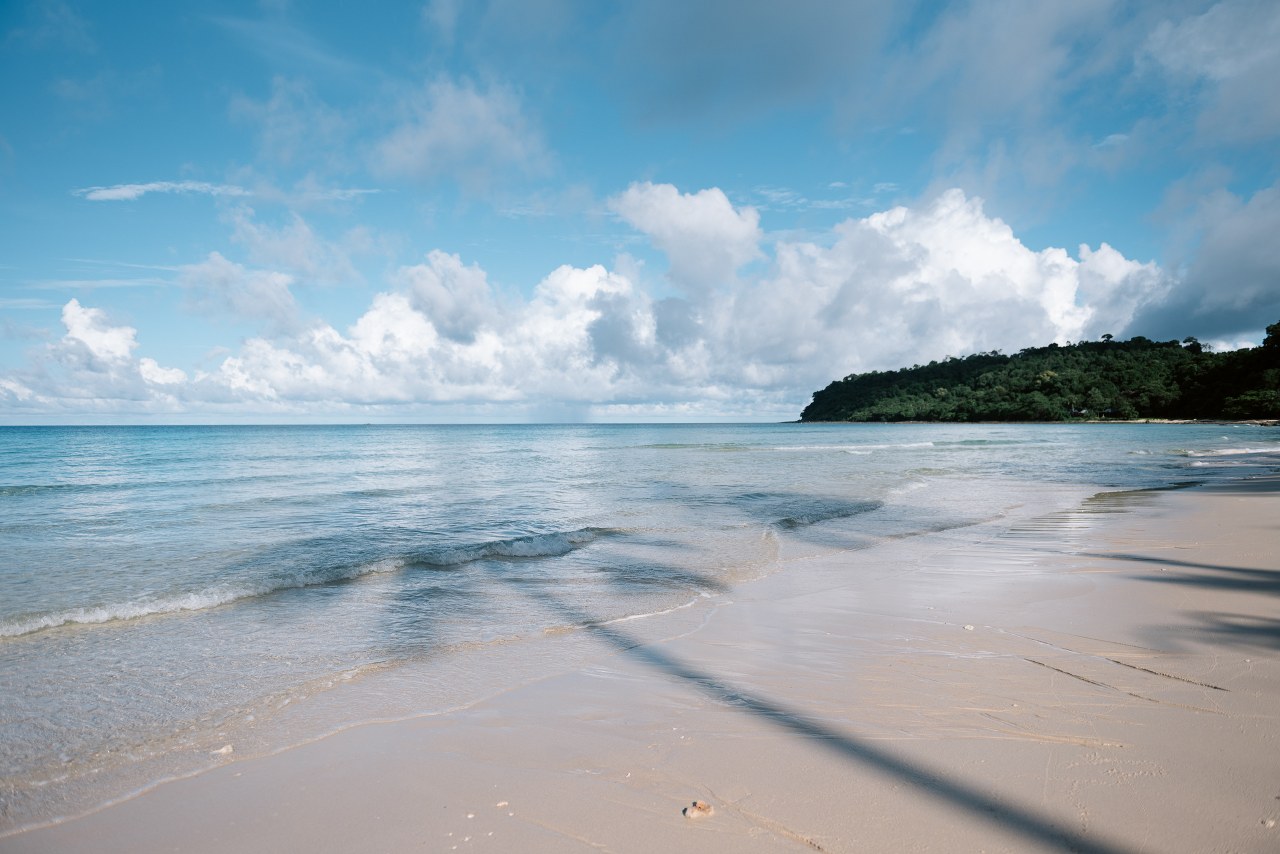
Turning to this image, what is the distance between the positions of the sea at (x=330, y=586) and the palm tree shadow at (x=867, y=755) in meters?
0.94

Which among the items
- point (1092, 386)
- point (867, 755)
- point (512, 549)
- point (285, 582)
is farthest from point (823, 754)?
point (1092, 386)

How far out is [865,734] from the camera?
372 centimetres

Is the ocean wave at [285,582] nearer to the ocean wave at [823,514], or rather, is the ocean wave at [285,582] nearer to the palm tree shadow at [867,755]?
the ocean wave at [823,514]

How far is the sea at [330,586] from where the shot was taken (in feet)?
14.3

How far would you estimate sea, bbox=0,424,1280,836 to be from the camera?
4352mm

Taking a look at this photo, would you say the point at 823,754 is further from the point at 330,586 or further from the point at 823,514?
the point at 823,514

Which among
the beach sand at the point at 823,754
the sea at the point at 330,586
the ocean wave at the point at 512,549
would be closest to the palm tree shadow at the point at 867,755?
the beach sand at the point at 823,754

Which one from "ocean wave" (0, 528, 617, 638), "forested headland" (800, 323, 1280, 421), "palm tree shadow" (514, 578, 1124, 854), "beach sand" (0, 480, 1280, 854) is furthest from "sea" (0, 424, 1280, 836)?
"forested headland" (800, 323, 1280, 421)

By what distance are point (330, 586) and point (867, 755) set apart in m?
7.60

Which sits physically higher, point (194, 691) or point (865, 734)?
point (865, 734)

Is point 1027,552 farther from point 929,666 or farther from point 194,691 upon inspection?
point 194,691

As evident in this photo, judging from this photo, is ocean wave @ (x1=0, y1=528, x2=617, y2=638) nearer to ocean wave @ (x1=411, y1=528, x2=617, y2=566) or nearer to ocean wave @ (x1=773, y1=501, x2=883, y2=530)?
ocean wave @ (x1=411, y1=528, x2=617, y2=566)

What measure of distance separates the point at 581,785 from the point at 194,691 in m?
3.66

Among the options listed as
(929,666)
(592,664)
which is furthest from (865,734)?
(592,664)
